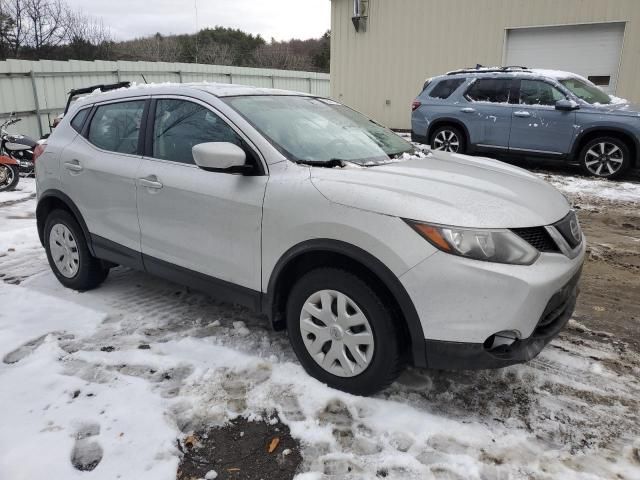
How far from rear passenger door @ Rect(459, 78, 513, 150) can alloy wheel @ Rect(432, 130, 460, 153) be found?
13.0 inches

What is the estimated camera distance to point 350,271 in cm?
267

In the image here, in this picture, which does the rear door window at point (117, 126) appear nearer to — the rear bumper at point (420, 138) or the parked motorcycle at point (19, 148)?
the parked motorcycle at point (19, 148)

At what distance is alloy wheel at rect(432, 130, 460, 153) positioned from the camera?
10312 mm

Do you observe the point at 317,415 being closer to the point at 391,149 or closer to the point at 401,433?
the point at 401,433

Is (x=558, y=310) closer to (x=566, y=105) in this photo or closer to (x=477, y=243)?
(x=477, y=243)

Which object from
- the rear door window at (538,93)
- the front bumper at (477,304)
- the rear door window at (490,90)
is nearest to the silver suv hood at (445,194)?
the front bumper at (477,304)

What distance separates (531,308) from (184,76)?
1759 centimetres

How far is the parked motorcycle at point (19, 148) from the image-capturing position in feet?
32.2

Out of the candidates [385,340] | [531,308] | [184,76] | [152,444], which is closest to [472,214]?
[531,308]

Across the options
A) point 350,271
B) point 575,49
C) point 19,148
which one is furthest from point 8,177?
point 575,49

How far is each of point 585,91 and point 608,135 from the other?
3.33 ft

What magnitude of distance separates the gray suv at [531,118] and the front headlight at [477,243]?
A: 7380 millimetres

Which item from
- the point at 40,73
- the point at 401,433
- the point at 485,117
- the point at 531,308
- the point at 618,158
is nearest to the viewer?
the point at 531,308

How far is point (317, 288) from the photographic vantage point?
2768mm
